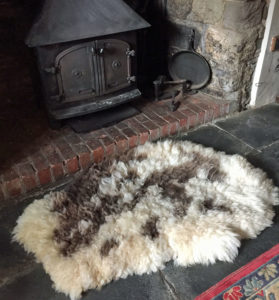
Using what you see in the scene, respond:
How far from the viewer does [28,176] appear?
1.48 metres

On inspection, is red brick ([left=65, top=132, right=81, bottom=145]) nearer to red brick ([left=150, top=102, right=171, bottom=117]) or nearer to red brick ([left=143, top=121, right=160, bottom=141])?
red brick ([left=143, top=121, right=160, bottom=141])

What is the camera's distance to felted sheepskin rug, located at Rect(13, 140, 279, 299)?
116cm

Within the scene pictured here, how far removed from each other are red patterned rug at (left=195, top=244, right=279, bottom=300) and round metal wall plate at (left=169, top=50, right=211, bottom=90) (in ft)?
4.28

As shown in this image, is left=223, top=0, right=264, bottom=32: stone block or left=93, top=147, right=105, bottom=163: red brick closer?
left=93, top=147, right=105, bottom=163: red brick

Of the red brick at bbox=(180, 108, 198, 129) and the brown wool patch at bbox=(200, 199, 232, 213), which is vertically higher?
the red brick at bbox=(180, 108, 198, 129)

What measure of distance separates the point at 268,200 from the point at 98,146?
87cm

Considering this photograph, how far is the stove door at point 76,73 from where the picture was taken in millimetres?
1603

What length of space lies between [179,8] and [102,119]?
0.90 m

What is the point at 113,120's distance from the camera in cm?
187

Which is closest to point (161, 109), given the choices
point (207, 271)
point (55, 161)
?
point (55, 161)

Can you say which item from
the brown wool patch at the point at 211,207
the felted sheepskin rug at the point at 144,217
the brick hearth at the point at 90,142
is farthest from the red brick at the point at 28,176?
the brown wool patch at the point at 211,207

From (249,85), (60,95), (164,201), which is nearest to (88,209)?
(164,201)

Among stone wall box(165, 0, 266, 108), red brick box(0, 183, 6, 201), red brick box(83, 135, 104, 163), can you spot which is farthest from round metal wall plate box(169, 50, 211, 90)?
red brick box(0, 183, 6, 201)

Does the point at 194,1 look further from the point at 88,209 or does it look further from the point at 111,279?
the point at 111,279
